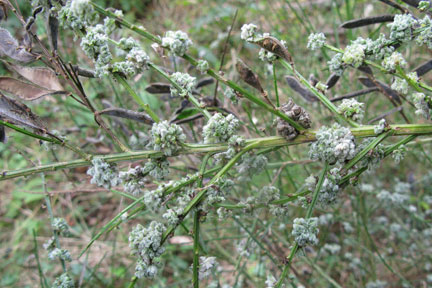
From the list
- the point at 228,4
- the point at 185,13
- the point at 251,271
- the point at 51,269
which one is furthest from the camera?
the point at 185,13

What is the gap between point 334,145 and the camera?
31.2 inches

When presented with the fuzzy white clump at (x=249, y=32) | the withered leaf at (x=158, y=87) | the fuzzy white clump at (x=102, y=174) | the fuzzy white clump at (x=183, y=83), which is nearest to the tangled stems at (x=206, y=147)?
the fuzzy white clump at (x=102, y=174)

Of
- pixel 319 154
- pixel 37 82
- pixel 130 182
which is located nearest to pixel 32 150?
pixel 37 82

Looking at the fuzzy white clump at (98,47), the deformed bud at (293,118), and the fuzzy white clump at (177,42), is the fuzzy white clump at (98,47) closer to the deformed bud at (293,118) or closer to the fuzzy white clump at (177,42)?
the fuzzy white clump at (177,42)

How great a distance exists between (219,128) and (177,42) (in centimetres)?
20

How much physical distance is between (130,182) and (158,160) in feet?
0.26

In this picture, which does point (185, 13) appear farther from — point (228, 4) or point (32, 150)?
point (32, 150)

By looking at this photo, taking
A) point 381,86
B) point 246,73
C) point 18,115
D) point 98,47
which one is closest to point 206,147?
point 246,73

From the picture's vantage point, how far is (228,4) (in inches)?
133

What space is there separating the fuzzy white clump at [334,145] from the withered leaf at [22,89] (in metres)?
0.60

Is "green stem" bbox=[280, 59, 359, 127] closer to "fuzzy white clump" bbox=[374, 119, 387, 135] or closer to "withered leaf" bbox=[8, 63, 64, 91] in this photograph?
"fuzzy white clump" bbox=[374, 119, 387, 135]

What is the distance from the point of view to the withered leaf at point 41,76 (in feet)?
3.01

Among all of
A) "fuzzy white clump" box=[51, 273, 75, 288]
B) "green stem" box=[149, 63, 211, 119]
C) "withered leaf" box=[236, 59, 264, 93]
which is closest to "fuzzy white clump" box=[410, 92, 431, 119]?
"withered leaf" box=[236, 59, 264, 93]

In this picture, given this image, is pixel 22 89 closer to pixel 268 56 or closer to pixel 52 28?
pixel 52 28
